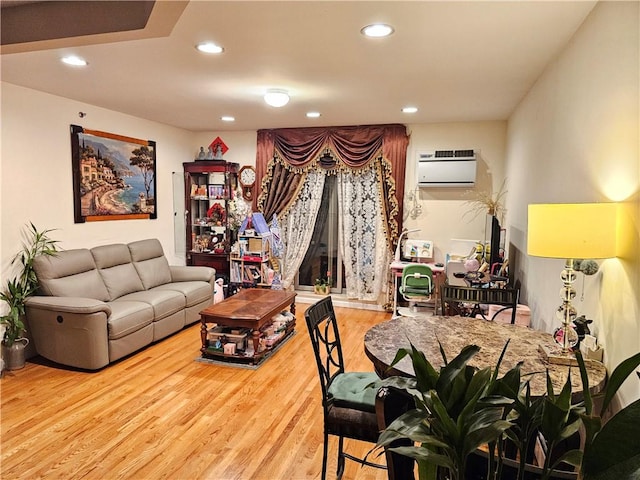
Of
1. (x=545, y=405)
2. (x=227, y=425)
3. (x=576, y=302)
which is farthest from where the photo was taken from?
(x=227, y=425)

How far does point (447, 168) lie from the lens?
16.7 ft

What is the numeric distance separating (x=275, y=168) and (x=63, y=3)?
3886 millimetres

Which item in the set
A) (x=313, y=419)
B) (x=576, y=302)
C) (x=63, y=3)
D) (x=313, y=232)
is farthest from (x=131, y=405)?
(x=313, y=232)

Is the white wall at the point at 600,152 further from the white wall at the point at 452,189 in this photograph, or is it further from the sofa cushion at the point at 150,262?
the sofa cushion at the point at 150,262

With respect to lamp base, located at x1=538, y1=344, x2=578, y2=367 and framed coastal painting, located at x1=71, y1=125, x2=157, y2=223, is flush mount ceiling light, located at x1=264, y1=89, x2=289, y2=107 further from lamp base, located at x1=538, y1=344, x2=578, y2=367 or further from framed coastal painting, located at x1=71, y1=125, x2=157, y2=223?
lamp base, located at x1=538, y1=344, x2=578, y2=367

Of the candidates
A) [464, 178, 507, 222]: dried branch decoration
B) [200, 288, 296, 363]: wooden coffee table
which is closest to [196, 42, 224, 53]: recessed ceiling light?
[200, 288, 296, 363]: wooden coffee table

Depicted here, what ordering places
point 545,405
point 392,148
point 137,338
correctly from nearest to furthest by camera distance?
point 545,405, point 137,338, point 392,148

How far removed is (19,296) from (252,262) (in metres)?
2.67

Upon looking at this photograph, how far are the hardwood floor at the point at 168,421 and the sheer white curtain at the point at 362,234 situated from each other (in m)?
1.80

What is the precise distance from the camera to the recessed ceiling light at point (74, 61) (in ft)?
9.28

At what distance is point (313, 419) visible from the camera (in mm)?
2895

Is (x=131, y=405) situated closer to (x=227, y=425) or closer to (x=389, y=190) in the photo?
(x=227, y=425)

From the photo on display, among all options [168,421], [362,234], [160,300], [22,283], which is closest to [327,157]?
[362,234]

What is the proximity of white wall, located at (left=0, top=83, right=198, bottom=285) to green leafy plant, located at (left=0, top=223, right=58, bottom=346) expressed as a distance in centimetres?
8
